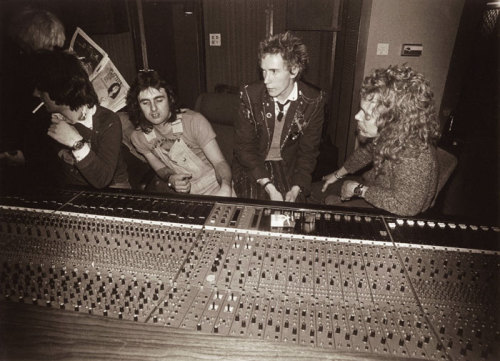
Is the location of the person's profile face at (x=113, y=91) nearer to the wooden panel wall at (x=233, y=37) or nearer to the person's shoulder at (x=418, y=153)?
the wooden panel wall at (x=233, y=37)

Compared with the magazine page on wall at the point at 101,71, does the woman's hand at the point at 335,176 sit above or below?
below

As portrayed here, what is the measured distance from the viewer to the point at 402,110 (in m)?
1.82

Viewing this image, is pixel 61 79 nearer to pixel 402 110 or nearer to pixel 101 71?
pixel 101 71

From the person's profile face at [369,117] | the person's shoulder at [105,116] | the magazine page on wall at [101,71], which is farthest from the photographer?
the magazine page on wall at [101,71]

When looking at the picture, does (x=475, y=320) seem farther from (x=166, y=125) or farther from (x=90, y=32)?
(x=90, y=32)

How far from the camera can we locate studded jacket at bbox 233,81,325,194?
2557 mm

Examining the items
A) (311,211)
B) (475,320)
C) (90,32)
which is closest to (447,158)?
(311,211)

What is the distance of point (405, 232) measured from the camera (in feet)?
4.54

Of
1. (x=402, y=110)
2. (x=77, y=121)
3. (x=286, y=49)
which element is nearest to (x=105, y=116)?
(x=77, y=121)

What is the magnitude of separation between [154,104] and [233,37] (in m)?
3.30

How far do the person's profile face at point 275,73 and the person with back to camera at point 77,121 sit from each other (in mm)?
1047

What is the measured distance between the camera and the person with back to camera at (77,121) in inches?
76.6

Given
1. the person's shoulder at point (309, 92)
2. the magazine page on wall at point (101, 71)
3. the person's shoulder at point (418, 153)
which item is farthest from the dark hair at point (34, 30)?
the person's shoulder at point (418, 153)

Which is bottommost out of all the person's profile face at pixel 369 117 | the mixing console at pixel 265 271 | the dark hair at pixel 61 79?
the mixing console at pixel 265 271
